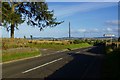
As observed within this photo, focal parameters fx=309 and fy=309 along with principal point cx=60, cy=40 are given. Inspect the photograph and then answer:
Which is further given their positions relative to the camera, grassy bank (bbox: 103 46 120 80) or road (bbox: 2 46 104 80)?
road (bbox: 2 46 104 80)

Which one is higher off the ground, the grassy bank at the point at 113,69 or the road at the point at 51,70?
the grassy bank at the point at 113,69

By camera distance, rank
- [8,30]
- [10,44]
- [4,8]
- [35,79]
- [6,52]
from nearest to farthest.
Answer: [35,79]
[6,52]
[10,44]
[4,8]
[8,30]

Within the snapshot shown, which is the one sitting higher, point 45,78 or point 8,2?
point 8,2

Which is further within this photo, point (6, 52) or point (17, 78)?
point (6, 52)

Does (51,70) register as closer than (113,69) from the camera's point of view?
No

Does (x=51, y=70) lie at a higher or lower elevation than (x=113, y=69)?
lower

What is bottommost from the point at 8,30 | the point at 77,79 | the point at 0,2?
the point at 77,79

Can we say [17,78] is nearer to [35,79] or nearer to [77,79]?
[35,79]

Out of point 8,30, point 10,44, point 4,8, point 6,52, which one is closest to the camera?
point 6,52

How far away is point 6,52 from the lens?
32844 millimetres

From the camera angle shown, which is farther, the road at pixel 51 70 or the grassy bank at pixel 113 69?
the road at pixel 51 70

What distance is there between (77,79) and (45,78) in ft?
5.47

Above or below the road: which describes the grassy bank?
above

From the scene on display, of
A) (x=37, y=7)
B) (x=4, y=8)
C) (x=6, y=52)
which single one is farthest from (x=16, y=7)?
(x=6, y=52)
